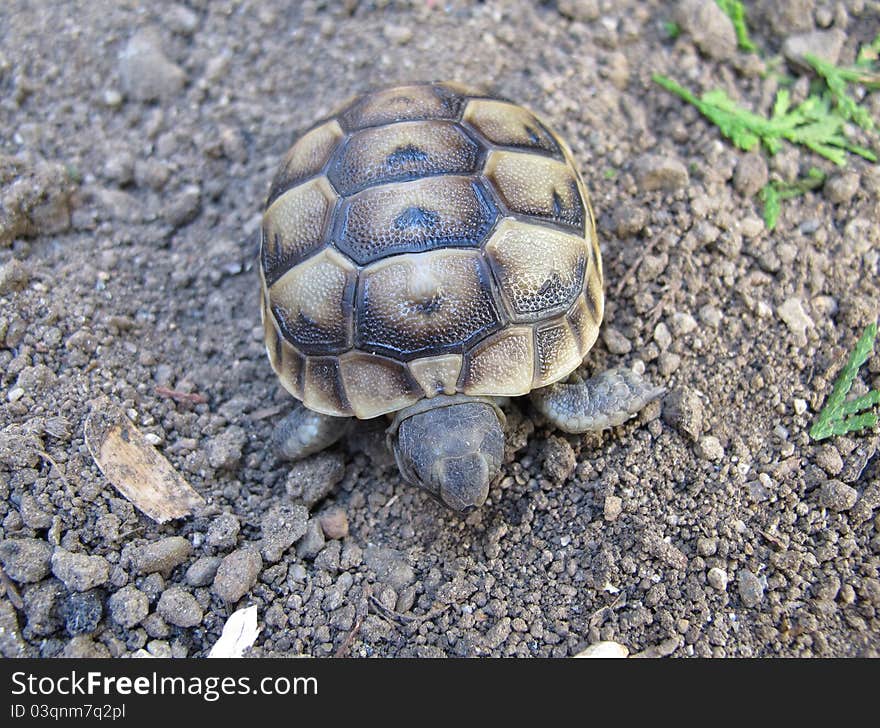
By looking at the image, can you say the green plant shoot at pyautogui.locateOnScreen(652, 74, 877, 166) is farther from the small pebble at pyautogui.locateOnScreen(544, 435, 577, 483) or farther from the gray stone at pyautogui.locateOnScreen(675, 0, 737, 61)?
the small pebble at pyautogui.locateOnScreen(544, 435, 577, 483)

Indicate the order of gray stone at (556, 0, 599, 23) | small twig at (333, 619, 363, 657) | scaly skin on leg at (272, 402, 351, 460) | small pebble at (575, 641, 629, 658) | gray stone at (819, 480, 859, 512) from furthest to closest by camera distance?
gray stone at (556, 0, 599, 23) → scaly skin on leg at (272, 402, 351, 460) → gray stone at (819, 480, 859, 512) → small twig at (333, 619, 363, 657) → small pebble at (575, 641, 629, 658)

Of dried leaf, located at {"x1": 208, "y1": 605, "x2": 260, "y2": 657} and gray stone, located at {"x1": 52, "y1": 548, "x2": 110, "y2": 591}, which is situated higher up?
gray stone, located at {"x1": 52, "y1": 548, "x2": 110, "y2": 591}

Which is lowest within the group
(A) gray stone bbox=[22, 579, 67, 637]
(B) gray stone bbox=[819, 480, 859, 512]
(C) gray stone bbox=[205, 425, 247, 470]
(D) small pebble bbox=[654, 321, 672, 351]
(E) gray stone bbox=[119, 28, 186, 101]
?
(B) gray stone bbox=[819, 480, 859, 512]

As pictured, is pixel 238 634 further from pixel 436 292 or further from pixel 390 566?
pixel 436 292

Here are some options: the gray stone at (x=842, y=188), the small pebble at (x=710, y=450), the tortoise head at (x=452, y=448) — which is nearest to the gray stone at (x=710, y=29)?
the gray stone at (x=842, y=188)

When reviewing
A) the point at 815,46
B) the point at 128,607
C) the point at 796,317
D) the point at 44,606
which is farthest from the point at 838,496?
the point at 44,606

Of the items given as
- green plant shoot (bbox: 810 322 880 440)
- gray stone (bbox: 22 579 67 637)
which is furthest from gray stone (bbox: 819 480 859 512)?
gray stone (bbox: 22 579 67 637)
